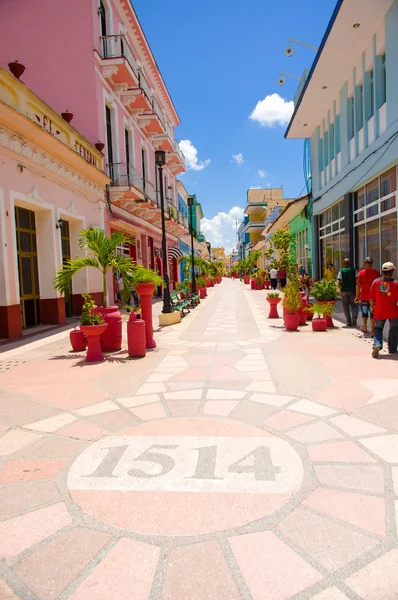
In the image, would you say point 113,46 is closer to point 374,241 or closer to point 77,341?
point 374,241

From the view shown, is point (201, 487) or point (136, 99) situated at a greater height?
point (136, 99)

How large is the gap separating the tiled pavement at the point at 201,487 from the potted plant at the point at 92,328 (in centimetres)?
118

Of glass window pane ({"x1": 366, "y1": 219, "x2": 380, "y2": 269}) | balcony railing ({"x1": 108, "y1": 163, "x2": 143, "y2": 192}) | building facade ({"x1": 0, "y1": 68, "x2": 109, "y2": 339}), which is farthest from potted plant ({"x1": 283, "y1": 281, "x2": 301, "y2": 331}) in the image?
balcony railing ({"x1": 108, "y1": 163, "x2": 143, "y2": 192})

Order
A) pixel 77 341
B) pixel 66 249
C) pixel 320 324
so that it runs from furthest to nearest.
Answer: pixel 66 249, pixel 320 324, pixel 77 341

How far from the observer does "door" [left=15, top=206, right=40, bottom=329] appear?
10.5 metres

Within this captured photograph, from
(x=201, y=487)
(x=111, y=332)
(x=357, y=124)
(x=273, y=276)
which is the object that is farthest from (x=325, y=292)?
(x=273, y=276)

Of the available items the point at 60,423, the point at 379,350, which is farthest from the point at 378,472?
the point at 379,350

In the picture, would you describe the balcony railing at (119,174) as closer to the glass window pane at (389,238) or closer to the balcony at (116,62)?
the balcony at (116,62)

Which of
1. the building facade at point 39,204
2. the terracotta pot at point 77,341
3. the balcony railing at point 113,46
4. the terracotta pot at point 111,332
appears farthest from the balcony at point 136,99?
the terracotta pot at point 77,341

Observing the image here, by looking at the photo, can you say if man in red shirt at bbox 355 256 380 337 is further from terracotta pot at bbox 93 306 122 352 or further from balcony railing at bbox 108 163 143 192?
balcony railing at bbox 108 163 143 192

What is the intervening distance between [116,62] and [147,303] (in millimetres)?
11418

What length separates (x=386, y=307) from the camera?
655cm

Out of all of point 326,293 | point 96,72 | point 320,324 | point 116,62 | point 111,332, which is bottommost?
point 320,324

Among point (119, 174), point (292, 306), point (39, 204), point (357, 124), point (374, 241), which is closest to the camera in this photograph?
point (292, 306)
